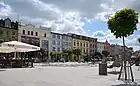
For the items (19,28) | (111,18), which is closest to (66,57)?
(19,28)

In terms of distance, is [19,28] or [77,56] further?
[77,56]

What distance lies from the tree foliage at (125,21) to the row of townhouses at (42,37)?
61047mm

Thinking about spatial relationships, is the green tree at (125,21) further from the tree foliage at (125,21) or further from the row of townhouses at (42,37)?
the row of townhouses at (42,37)

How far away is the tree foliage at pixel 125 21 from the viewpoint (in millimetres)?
12430

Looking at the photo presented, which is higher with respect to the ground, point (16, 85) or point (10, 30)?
point (10, 30)

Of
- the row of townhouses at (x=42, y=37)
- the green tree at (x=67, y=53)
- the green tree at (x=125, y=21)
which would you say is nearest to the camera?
the green tree at (x=125, y=21)

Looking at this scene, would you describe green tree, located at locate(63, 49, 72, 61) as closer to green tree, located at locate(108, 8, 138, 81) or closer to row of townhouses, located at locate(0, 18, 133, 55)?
row of townhouses, located at locate(0, 18, 133, 55)

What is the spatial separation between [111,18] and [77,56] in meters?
88.7

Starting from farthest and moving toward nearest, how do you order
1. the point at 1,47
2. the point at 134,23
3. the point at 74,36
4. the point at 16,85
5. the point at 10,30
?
the point at 74,36, the point at 10,30, the point at 1,47, the point at 134,23, the point at 16,85

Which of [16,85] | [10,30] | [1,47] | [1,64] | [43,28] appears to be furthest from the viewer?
[43,28]

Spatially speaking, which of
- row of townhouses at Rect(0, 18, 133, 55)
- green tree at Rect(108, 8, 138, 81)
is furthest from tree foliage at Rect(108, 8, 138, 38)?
row of townhouses at Rect(0, 18, 133, 55)

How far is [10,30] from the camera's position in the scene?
73812 mm

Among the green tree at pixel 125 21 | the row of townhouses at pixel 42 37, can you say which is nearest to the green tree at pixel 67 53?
the row of townhouses at pixel 42 37

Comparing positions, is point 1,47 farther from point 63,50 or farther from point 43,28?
point 63,50
